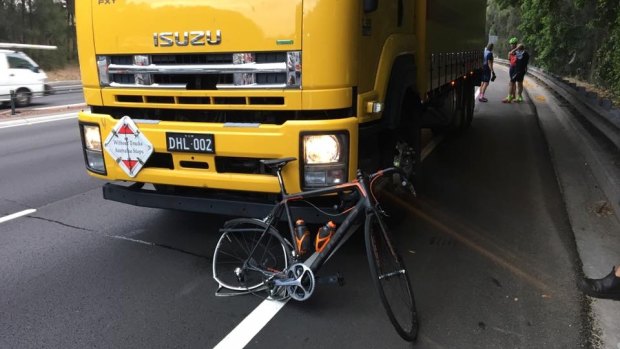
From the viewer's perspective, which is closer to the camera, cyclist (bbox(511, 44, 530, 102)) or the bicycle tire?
the bicycle tire

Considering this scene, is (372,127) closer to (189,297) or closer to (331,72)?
(331,72)

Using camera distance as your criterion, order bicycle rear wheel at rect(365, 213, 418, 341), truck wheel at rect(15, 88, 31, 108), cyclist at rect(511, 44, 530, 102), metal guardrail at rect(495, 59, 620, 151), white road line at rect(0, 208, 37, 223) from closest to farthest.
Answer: bicycle rear wheel at rect(365, 213, 418, 341) → white road line at rect(0, 208, 37, 223) → metal guardrail at rect(495, 59, 620, 151) → cyclist at rect(511, 44, 530, 102) → truck wheel at rect(15, 88, 31, 108)

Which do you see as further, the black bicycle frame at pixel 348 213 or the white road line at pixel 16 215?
the white road line at pixel 16 215

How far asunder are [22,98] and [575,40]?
73.6 ft

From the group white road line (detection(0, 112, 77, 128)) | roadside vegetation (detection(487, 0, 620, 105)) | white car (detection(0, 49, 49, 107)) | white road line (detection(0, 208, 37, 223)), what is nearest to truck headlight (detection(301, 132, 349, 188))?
white road line (detection(0, 208, 37, 223))

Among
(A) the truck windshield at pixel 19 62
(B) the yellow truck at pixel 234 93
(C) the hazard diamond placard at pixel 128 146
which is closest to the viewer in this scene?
(B) the yellow truck at pixel 234 93

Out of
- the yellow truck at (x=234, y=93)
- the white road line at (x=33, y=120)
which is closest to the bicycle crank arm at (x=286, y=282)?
the yellow truck at (x=234, y=93)

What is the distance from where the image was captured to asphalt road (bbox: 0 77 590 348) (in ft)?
11.0

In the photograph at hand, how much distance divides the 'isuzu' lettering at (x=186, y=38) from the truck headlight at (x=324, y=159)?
0.95 metres

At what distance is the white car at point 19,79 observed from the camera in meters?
16.8

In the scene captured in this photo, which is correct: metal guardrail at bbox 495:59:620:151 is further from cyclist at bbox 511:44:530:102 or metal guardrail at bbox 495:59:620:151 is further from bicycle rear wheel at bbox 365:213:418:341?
bicycle rear wheel at bbox 365:213:418:341

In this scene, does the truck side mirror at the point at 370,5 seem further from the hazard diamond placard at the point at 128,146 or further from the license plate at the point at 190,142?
the hazard diamond placard at the point at 128,146

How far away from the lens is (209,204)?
4078 mm

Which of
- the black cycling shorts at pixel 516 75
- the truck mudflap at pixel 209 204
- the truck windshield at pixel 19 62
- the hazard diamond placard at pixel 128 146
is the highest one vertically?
the truck windshield at pixel 19 62
